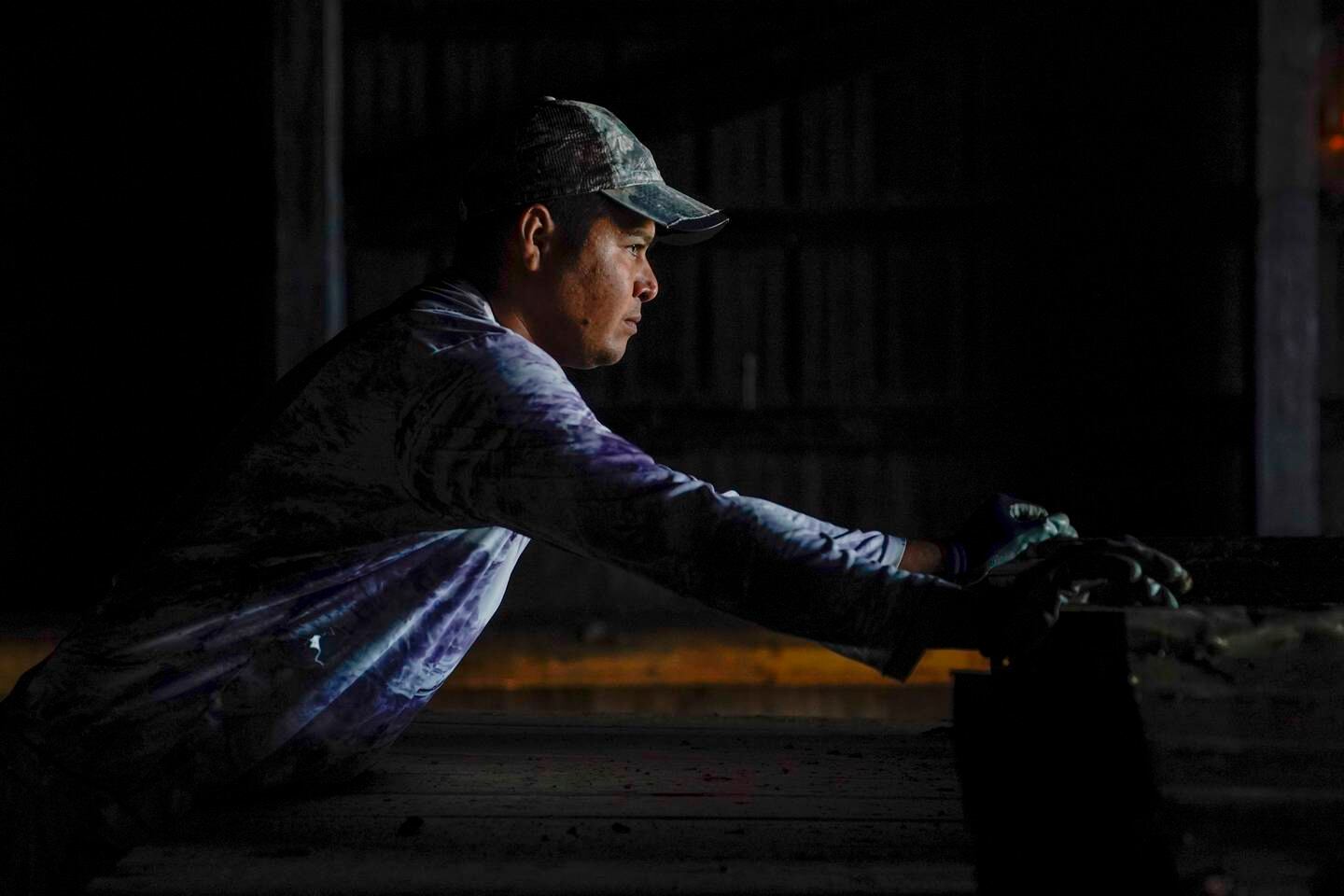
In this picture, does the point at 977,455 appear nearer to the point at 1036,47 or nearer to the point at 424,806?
the point at 1036,47

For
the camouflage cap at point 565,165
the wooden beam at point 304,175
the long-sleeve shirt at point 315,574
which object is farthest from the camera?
the wooden beam at point 304,175

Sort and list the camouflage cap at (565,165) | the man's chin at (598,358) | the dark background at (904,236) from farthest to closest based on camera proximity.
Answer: the dark background at (904,236) → the man's chin at (598,358) → the camouflage cap at (565,165)

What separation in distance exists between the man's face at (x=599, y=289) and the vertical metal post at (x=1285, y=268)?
13.7ft

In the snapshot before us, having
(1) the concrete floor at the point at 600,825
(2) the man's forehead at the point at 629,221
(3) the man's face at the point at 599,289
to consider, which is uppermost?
(2) the man's forehead at the point at 629,221

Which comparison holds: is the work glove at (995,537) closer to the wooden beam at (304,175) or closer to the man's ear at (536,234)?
the man's ear at (536,234)

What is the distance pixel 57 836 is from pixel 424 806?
50cm

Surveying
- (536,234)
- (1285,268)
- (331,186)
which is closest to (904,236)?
(1285,268)

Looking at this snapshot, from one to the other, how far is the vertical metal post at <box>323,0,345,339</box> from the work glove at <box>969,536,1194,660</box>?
421 centimetres

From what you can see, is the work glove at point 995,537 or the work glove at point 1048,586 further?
the work glove at point 995,537

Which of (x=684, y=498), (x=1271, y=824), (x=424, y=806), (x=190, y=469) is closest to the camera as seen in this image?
(x=1271, y=824)

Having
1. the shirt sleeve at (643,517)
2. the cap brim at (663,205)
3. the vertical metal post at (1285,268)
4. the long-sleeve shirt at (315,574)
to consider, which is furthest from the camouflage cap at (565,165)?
the vertical metal post at (1285,268)

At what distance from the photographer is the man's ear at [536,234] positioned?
1.94 meters

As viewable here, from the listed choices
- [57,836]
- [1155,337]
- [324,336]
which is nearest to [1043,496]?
[1155,337]

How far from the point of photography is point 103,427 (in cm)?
606
